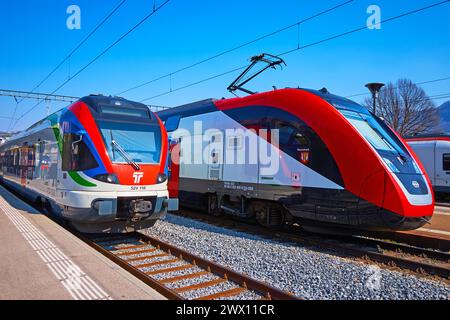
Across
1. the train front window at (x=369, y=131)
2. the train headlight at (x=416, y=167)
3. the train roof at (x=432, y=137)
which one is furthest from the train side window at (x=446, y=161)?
the train front window at (x=369, y=131)

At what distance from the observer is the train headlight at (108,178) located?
6992mm

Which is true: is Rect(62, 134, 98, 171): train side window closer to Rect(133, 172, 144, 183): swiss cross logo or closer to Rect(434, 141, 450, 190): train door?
Rect(133, 172, 144, 183): swiss cross logo

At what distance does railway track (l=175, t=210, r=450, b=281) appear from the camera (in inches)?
246

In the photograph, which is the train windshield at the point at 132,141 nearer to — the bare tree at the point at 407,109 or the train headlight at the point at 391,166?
the train headlight at the point at 391,166

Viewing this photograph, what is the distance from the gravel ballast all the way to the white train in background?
1493cm

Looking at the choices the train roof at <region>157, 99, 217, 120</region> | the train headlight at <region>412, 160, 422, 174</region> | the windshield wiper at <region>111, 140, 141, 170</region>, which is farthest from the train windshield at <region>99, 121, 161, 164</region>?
the train headlight at <region>412, 160, 422, 174</region>

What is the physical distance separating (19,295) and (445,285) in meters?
5.68

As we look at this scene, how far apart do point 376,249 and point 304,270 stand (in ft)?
8.40

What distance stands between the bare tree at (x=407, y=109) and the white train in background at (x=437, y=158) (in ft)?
61.3

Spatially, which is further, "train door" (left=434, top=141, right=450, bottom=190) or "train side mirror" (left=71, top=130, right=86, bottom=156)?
"train door" (left=434, top=141, right=450, bottom=190)

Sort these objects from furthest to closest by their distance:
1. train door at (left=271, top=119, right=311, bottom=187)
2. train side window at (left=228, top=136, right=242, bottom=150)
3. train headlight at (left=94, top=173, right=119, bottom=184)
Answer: train side window at (left=228, top=136, right=242, bottom=150), train door at (left=271, top=119, right=311, bottom=187), train headlight at (left=94, top=173, right=119, bottom=184)

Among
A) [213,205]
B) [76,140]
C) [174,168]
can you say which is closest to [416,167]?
[213,205]

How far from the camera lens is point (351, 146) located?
7129mm
